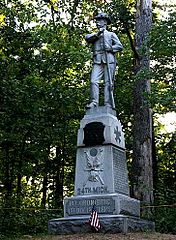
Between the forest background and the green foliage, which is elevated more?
the forest background

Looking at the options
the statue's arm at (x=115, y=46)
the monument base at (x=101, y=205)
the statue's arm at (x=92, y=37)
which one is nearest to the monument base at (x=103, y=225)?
the monument base at (x=101, y=205)

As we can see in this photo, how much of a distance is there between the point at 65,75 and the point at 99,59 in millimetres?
6752

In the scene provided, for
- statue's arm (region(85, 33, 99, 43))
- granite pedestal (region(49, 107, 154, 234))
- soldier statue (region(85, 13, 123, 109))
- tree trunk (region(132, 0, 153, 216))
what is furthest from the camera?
tree trunk (region(132, 0, 153, 216))

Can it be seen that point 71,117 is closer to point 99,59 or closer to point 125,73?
point 125,73

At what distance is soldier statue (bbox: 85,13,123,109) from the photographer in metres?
A: 12.4

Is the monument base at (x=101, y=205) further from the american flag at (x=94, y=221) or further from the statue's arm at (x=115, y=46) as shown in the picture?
the statue's arm at (x=115, y=46)

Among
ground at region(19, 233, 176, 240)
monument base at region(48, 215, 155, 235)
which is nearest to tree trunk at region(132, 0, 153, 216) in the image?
monument base at region(48, 215, 155, 235)

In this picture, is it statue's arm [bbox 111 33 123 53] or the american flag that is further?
statue's arm [bbox 111 33 123 53]

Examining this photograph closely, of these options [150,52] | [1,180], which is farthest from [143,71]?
[1,180]

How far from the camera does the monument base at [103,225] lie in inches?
404

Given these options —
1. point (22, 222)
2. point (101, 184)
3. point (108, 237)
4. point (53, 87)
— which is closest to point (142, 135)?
point (53, 87)

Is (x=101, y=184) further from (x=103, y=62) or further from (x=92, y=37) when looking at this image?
(x=92, y=37)

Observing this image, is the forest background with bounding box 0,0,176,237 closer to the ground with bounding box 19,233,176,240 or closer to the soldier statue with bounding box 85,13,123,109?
the soldier statue with bounding box 85,13,123,109

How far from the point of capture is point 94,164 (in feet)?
38.0
